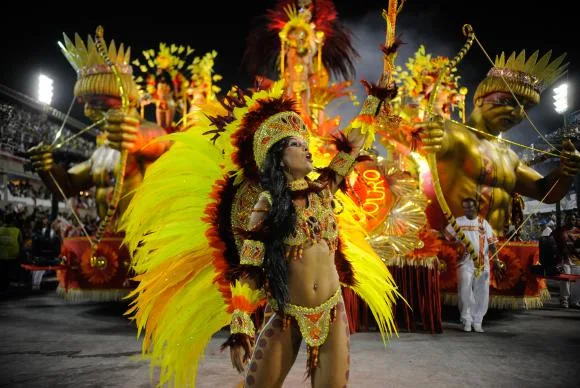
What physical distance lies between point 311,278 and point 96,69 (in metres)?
5.89

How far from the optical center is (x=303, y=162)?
2770mm

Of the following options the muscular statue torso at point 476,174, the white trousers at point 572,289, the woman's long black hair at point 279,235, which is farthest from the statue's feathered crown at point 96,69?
the white trousers at point 572,289

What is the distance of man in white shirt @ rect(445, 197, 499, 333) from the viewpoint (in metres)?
6.34

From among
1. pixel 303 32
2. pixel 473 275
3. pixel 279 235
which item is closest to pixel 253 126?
pixel 279 235

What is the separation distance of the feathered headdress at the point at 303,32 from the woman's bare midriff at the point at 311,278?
6.64m

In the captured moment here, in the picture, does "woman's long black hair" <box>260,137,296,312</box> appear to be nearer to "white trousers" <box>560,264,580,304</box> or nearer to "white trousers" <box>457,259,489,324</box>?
"white trousers" <box>457,259,489,324</box>

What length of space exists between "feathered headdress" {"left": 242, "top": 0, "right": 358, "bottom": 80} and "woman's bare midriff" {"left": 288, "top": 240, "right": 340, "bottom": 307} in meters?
6.64

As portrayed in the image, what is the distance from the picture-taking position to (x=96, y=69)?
7.37 metres

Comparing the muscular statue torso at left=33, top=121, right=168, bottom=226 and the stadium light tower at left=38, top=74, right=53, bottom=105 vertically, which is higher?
the stadium light tower at left=38, top=74, right=53, bottom=105

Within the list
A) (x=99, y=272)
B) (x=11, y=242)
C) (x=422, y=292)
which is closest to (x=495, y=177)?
(x=422, y=292)

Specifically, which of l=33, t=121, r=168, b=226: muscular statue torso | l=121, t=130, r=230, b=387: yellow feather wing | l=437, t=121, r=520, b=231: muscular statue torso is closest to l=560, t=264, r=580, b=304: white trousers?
l=437, t=121, r=520, b=231: muscular statue torso

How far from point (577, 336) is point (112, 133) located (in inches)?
238

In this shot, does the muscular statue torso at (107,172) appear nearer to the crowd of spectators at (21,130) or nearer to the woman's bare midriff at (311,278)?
the woman's bare midriff at (311,278)

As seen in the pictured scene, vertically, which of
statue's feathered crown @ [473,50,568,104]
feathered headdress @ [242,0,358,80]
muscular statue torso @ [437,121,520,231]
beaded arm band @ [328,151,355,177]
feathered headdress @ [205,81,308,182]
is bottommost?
beaded arm band @ [328,151,355,177]
